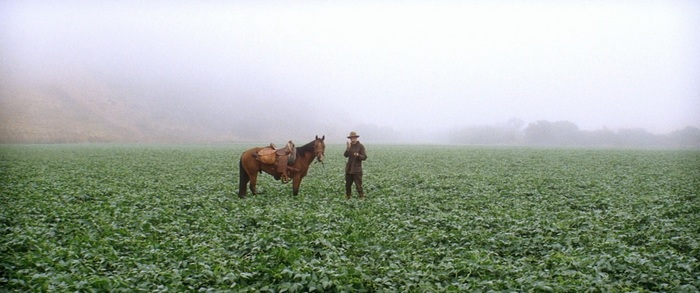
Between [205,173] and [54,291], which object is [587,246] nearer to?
[54,291]

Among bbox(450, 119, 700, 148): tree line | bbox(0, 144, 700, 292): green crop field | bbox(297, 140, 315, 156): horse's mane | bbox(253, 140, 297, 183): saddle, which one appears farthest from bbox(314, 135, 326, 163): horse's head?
bbox(450, 119, 700, 148): tree line

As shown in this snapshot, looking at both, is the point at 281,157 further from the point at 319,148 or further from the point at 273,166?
the point at 319,148

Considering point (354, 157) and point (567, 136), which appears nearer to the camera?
point (354, 157)

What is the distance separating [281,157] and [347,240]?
6699 millimetres

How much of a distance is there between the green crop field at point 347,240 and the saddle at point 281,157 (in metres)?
1.19

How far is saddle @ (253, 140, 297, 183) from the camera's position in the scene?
1622 centimetres

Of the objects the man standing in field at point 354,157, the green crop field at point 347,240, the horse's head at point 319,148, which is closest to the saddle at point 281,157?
the horse's head at point 319,148

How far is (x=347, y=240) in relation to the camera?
10.5 metres

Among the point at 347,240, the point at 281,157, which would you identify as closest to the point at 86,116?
the point at 281,157

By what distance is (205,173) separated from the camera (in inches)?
1060

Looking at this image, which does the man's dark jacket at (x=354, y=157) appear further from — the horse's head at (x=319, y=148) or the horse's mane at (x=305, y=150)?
the horse's mane at (x=305, y=150)

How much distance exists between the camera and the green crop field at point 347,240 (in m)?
7.54

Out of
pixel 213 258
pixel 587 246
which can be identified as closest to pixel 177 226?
pixel 213 258

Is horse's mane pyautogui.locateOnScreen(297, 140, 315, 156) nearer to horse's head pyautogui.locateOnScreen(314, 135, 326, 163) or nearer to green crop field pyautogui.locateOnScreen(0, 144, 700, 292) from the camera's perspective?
horse's head pyautogui.locateOnScreen(314, 135, 326, 163)
